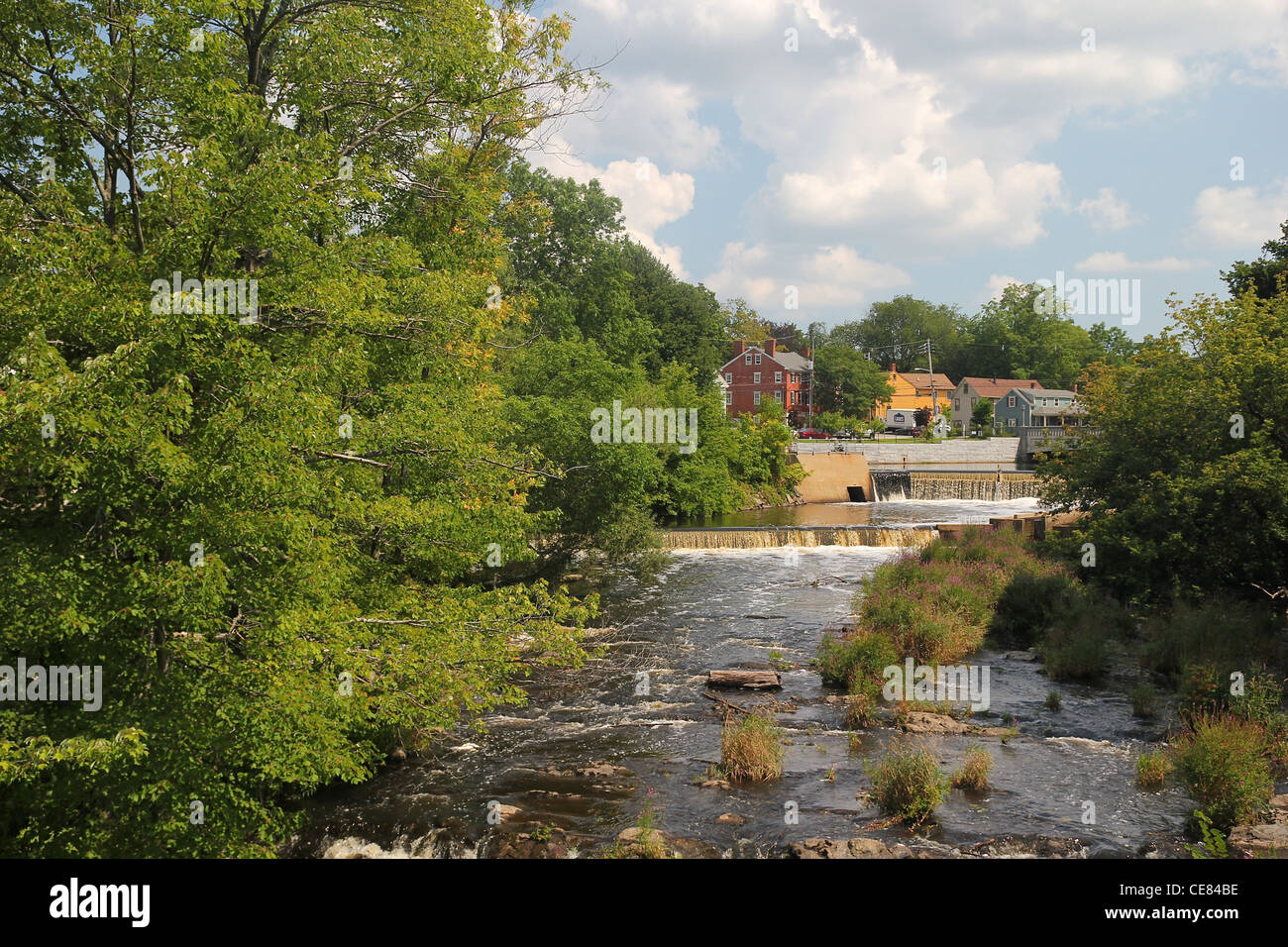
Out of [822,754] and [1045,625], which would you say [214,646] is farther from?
A: [1045,625]

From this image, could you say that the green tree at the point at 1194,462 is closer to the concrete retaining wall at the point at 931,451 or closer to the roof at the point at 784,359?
the concrete retaining wall at the point at 931,451

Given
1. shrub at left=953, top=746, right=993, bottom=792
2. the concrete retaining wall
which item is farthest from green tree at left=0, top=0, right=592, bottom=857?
the concrete retaining wall

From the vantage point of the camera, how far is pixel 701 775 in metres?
14.2

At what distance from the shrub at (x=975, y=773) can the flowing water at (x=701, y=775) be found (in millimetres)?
218

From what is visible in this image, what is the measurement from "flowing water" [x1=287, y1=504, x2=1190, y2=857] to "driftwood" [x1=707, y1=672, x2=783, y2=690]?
310 mm

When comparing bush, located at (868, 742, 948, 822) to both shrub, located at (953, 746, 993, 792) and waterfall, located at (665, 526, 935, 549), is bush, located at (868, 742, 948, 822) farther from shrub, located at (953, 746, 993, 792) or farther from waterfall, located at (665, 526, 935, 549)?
waterfall, located at (665, 526, 935, 549)

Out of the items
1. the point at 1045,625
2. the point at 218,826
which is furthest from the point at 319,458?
the point at 1045,625

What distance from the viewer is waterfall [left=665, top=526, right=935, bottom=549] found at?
127 feet

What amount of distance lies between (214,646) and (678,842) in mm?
6196

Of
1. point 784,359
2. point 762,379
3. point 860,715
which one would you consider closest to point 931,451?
point 762,379

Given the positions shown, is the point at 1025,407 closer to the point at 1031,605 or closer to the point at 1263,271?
the point at 1263,271

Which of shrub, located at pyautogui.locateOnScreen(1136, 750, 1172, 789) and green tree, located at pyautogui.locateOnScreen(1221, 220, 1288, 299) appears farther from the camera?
green tree, located at pyautogui.locateOnScreen(1221, 220, 1288, 299)

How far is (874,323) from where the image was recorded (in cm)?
16125
